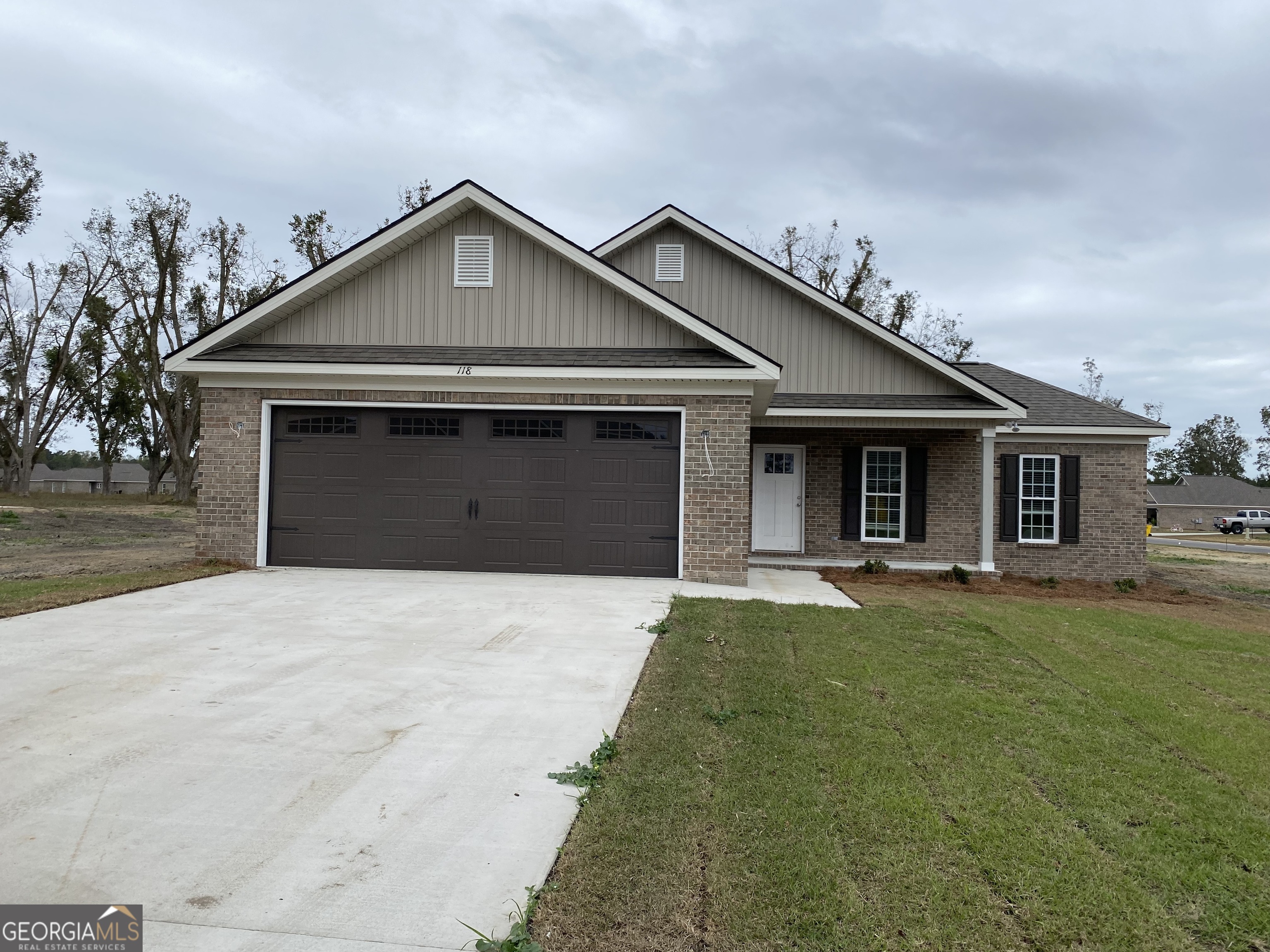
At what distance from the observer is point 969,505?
13383 mm

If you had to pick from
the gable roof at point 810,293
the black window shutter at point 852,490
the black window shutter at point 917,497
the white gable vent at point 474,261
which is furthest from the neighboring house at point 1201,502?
the white gable vent at point 474,261

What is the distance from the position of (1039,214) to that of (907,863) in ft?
77.2

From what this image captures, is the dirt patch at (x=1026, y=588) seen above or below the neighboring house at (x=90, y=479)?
below

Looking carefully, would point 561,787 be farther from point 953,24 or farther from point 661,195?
point 661,195

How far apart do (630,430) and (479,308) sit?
9.46ft

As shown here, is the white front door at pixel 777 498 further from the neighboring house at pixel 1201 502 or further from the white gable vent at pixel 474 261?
the neighboring house at pixel 1201 502

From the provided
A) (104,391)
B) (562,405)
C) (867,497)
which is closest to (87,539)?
(562,405)

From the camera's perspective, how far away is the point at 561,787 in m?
3.63

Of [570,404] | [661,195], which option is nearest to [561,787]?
[570,404]

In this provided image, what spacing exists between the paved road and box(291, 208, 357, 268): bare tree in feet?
121

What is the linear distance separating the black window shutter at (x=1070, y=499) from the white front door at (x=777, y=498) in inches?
191

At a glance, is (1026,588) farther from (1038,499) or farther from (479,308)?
(479,308)

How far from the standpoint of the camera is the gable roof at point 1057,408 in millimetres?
13641

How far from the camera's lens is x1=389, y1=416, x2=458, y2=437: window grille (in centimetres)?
1061
